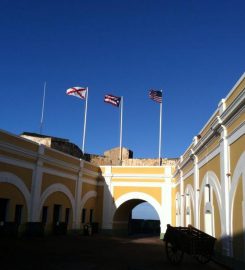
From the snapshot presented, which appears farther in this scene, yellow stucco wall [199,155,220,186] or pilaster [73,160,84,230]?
pilaster [73,160,84,230]

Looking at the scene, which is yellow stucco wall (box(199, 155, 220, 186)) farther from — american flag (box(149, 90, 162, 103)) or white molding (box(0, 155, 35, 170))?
american flag (box(149, 90, 162, 103))

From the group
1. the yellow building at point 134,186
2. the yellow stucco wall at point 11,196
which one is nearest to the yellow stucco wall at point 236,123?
the yellow building at point 134,186

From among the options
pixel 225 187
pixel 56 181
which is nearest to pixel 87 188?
pixel 56 181

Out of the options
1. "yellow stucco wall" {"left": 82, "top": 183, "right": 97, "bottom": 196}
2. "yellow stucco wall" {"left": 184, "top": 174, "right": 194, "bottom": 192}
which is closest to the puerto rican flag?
"yellow stucco wall" {"left": 82, "top": 183, "right": 97, "bottom": 196}

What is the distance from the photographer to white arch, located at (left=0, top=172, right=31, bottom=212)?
18094mm

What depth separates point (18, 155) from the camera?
63.4 feet

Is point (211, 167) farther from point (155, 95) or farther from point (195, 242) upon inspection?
point (155, 95)

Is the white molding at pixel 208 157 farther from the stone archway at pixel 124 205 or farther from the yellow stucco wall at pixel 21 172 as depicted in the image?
the stone archway at pixel 124 205

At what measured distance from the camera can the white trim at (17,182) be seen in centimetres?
1809

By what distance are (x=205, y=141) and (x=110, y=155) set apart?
23.8 m

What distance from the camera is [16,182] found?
62.7 ft

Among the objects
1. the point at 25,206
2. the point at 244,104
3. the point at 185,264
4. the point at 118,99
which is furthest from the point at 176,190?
the point at 244,104

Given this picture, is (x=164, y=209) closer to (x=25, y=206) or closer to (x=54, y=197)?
(x=54, y=197)

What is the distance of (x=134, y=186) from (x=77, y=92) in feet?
29.1
